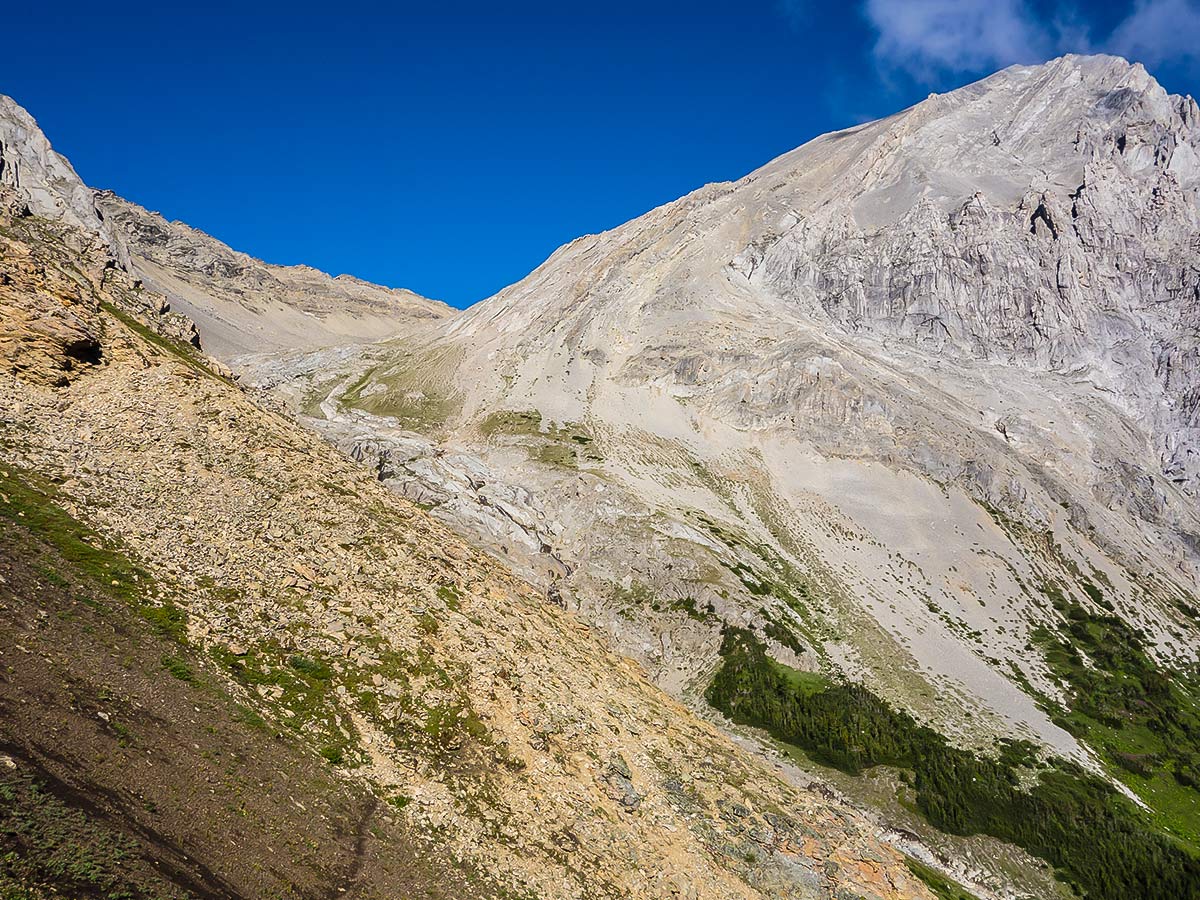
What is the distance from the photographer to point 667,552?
265 ft

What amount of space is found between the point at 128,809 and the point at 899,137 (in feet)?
711

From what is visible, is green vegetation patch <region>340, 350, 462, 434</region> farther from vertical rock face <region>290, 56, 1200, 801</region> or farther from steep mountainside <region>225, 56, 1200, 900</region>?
vertical rock face <region>290, 56, 1200, 801</region>

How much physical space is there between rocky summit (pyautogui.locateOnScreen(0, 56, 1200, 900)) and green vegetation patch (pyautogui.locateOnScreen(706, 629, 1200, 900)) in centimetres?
38

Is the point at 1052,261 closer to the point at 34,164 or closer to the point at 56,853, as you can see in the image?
the point at 56,853

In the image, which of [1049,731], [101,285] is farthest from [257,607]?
[1049,731]

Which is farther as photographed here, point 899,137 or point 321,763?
point 899,137

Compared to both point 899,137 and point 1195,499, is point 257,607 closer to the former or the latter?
point 1195,499

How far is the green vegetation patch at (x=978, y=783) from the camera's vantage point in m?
53.2

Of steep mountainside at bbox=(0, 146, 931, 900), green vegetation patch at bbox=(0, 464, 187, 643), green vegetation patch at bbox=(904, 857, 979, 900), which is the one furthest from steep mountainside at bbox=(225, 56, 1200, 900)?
green vegetation patch at bbox=(0, 464, 187, 643)

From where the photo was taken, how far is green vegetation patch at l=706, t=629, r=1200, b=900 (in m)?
53.2

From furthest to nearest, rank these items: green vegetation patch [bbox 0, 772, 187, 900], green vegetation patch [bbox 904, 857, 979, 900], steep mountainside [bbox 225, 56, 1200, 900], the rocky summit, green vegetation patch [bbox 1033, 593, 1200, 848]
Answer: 1. steep mountainside [bbox 225, 56, 1200, 900]
2. green vegetation patch [bbox 1033, 593, 1200, 848]
3. green vegetation patch [bbox 904, 857, 979, 900]
4. the rocky summit
5. green vegetation patch [bbox 0, 772, 187, 900]

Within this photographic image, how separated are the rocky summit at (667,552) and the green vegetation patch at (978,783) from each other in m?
0.38

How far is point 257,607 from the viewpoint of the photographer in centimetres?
2616

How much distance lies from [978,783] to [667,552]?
1480 inches
